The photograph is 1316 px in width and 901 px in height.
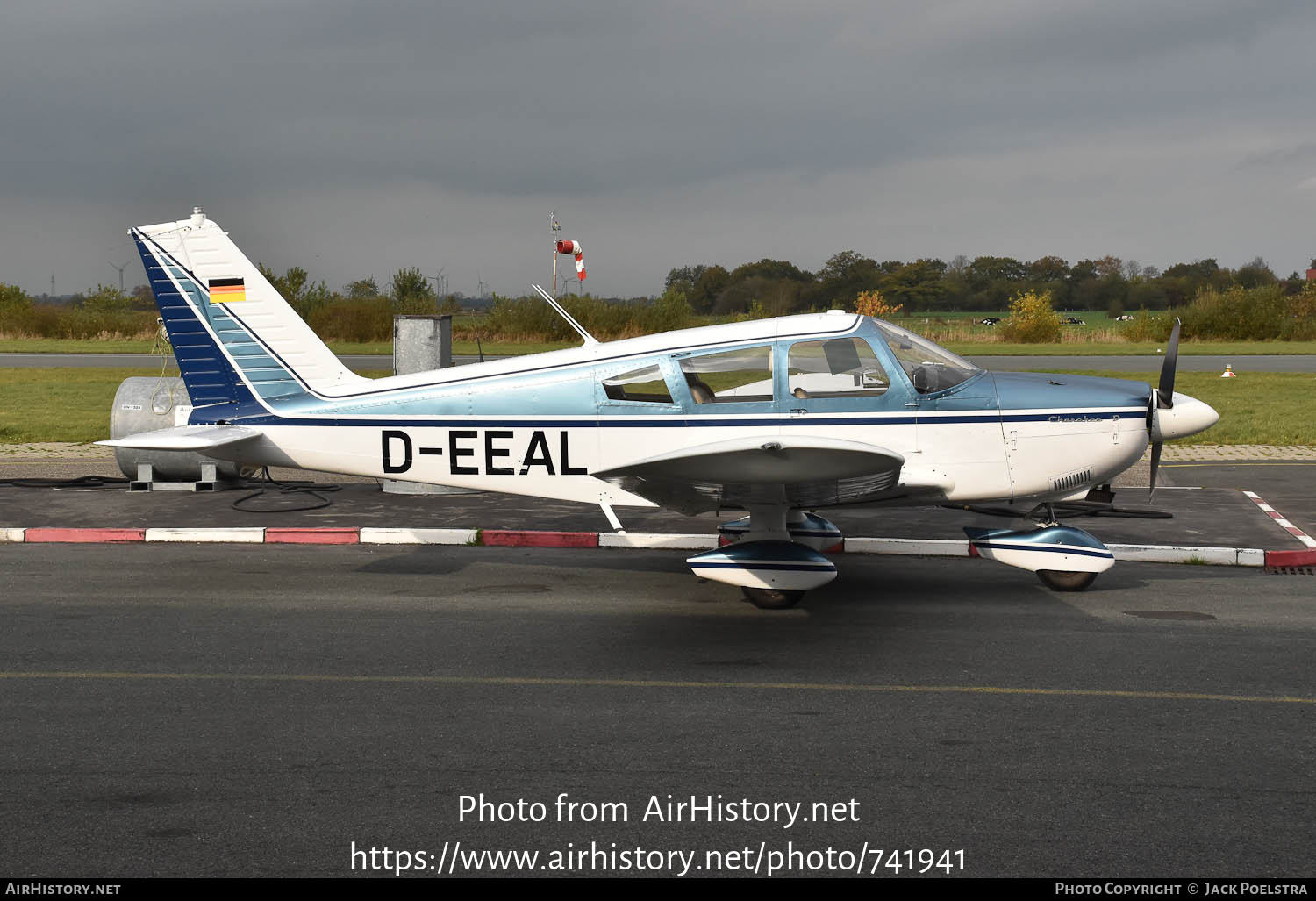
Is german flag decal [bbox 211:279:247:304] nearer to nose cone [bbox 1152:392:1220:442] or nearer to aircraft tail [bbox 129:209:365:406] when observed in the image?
aircraft tail [bbox 129:209:365:406]

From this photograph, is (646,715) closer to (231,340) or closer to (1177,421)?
(1177,421)

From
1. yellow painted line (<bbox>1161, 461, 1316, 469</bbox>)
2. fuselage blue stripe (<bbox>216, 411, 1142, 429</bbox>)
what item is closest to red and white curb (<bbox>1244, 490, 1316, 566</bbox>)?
fuselage blue stripe (<bbox>216, 411, 1142, 429</bbox>)

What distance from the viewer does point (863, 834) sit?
482cm

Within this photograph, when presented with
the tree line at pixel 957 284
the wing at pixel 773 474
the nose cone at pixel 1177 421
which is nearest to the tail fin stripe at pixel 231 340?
the wing at pixel 773 474

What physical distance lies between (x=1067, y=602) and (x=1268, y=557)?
103 inches

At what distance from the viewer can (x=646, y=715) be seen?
6316mm

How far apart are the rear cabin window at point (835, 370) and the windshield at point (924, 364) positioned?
23cm

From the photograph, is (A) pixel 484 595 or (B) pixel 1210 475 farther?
(B) pixel 1210 475

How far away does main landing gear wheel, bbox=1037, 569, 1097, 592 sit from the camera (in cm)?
909

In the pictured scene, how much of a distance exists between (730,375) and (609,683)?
3041 mm

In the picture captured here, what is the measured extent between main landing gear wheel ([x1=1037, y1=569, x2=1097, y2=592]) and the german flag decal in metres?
7.41

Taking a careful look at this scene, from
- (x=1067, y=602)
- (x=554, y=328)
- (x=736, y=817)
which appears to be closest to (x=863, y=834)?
(x=736, y=817)

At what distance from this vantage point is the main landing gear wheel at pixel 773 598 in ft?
28.8

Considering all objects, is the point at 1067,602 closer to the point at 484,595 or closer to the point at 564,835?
the point at 484,595
